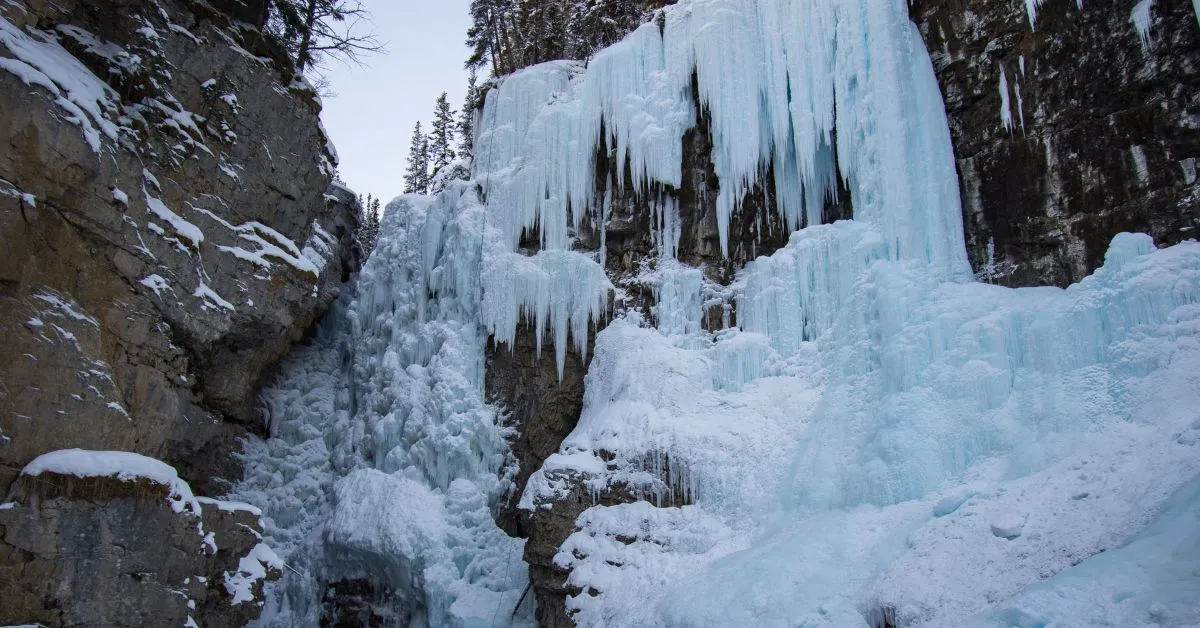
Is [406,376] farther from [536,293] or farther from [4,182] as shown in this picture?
[4,182]

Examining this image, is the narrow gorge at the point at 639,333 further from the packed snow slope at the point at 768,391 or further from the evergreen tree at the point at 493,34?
the evergreen tree at the point at 493,34

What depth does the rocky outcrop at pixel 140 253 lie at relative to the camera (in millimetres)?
10430

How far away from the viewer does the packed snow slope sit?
8.98m

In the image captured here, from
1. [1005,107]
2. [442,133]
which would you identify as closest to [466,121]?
[442,133]

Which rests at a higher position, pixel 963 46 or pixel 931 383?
pixel 963 46

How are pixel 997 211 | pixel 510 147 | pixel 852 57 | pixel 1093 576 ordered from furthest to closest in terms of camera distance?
1. pixel 510 147
2. pixel 852 57
3. pixel 997 211
4. pixel 1093 576

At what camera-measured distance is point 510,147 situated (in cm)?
1864

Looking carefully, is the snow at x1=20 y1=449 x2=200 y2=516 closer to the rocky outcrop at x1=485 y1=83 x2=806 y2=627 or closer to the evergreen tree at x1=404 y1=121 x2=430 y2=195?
the rocky outcrop at x1=485 y1=83 x2=806 y2=627

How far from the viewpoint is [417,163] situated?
33.8m

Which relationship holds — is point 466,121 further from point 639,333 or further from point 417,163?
point 639,333

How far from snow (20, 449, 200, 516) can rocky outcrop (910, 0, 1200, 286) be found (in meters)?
13.0

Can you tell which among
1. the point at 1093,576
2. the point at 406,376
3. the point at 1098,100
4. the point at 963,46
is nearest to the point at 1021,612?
the point at 1093,576

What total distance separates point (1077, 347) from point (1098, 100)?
167 inches

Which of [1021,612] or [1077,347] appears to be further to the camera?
[1077,347]
